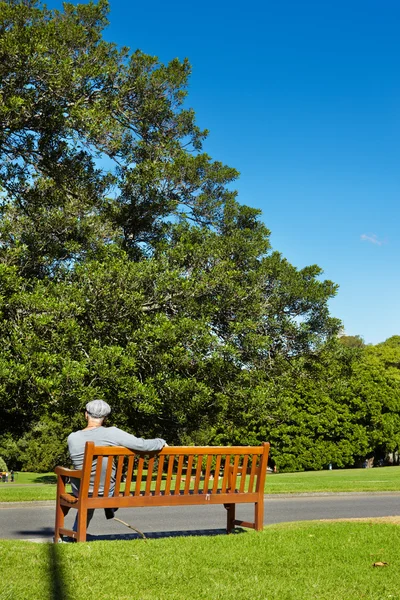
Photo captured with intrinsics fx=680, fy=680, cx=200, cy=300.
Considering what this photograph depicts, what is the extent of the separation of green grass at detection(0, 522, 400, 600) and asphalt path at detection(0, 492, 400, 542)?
1.25 m

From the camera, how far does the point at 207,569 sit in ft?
16.9

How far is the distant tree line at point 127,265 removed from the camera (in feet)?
54.2

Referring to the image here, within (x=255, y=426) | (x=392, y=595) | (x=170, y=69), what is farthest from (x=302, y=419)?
(x=392, y=595)

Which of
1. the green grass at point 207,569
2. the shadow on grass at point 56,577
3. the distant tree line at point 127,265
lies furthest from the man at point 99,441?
the distant tree line at point 127,265

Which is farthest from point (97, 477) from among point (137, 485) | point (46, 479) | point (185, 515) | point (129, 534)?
point (46, 479)

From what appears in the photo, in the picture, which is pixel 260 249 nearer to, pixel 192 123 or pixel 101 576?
pixel 192 123

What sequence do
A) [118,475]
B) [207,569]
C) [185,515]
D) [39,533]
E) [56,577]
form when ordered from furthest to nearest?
1. [185,515]
2. [39,533]
3. [118,475]
4. [207,569]
5. [56,577]

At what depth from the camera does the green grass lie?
14.6 feet

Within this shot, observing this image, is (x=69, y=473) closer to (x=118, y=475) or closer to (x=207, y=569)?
(x=118, y=475)

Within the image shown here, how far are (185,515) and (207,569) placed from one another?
20.0 feet

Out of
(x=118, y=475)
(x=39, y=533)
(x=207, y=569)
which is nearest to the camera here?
(x=207, y=569)

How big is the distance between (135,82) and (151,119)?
46.7 inches

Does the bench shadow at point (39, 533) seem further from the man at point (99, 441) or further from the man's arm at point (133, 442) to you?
the man's arm at point (133, 442)

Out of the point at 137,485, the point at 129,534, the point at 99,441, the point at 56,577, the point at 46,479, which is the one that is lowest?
the point at 46,479
